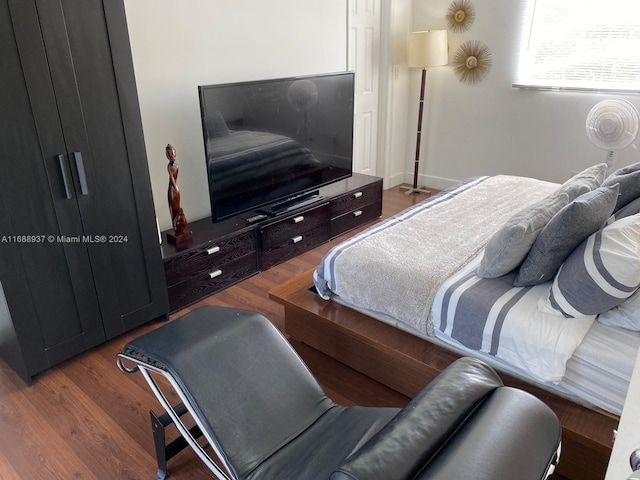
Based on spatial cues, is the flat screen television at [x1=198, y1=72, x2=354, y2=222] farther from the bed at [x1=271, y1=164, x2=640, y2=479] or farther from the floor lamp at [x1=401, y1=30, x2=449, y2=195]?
the floor lamp at [x1=401, y1=30, x2=449, y2=195]

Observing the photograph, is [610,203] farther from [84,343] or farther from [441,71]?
[441,71]

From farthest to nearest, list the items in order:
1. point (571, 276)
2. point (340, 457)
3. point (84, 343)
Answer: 1. point (84, 343)
2. point (571, 276)
3. point (340, 457)

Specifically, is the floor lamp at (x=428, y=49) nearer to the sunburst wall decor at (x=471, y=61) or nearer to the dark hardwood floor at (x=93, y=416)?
the sunburst wall decor at (x=471, y=61)

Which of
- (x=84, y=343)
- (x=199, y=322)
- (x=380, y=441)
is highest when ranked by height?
(x=380, y=441)

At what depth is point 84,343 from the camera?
7.68 ft

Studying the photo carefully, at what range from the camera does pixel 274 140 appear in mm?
3160

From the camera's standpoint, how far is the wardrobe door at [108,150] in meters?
1.97

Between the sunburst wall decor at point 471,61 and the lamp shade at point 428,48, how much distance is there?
236 mm

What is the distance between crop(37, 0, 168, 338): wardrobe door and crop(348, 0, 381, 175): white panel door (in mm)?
2439

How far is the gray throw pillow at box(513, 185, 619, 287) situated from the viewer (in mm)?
1653

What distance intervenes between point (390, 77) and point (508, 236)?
3114mm

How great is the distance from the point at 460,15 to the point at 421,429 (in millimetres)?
4216

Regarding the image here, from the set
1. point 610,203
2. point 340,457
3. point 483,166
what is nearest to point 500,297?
point 610,203

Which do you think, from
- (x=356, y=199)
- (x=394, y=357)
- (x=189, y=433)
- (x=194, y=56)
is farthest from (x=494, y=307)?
(x=194, y=56)
